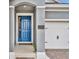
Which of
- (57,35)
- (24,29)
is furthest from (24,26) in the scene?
(57,35)

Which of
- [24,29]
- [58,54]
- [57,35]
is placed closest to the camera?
[58,54]

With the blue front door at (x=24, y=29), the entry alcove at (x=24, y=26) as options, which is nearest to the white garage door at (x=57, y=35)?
the entry alcove at (x=24, y=26)

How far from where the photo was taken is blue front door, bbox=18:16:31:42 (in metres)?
9.94

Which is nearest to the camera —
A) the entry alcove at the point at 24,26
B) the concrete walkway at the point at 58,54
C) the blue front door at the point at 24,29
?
the concrete walkway at the point at 58,54

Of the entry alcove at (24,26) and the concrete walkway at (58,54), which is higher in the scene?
the entry alcove at (24,26)

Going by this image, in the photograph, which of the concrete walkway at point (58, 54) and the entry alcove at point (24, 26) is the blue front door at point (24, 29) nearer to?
the entry alcove at point (24, 26)

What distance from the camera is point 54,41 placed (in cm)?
864

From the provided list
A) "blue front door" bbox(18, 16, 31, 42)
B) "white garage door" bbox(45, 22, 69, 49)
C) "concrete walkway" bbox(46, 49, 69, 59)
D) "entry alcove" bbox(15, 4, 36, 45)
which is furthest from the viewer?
"blue front door" bbox(18, 16, 31, 42)

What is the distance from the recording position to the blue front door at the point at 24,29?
32.6 feet

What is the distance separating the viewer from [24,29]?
10133 mm

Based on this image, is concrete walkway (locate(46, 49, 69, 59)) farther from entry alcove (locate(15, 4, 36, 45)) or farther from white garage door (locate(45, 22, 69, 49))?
entry alcove (locate(15, 4, 36, 45))

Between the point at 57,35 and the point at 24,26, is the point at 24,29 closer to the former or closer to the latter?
the point at 24,26

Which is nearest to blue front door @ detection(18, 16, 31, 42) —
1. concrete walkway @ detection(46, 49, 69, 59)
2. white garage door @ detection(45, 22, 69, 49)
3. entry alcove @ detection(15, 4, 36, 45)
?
entry alcove @ detection(15, 4, 36, 45)
